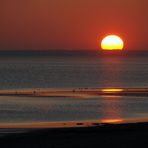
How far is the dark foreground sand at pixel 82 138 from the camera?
19453mm

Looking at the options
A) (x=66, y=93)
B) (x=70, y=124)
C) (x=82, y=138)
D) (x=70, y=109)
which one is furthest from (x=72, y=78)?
(x=82, y=138)

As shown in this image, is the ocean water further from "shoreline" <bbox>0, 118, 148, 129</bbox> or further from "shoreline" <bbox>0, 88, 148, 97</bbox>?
"shoreline" <bbox>0, 118, 148, 129</bbox>

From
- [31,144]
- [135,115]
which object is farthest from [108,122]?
[31,144]

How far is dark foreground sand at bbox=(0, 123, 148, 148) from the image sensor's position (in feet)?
63.8

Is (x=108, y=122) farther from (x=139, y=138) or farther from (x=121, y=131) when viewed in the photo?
(x=139, y=138)

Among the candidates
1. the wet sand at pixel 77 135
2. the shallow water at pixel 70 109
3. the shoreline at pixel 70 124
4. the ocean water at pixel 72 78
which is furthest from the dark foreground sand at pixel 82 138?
the ocean water at pixel 72 78

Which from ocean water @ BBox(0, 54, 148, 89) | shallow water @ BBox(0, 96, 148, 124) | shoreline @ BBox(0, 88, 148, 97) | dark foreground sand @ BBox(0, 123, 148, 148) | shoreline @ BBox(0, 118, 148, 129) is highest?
ocean water @ BBox(0, 54, 148, 89)

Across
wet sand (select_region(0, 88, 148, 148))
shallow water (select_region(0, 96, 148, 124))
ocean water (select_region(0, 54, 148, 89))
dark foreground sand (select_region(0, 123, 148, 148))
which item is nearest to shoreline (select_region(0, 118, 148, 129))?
wet sand (select_region(0, 88, 148, 148))

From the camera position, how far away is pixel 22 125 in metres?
25.5

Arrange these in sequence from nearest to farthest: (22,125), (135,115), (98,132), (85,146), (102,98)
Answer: (85,146) → (98,132) → (22,125) → (135,115) → (102,98)

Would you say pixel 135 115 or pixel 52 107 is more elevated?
pixel 52 107

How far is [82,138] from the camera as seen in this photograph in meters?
20.7

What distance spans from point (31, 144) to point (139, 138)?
11.2ft

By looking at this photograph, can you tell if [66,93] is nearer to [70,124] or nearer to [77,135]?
[70,124]
